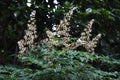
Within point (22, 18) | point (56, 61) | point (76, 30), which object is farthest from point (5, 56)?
point (56, 61)

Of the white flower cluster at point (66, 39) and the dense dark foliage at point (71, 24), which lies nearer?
the white flower cluster at point (66, 39)

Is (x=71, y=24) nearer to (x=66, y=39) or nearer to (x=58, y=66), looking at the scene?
(x=66, y=39)

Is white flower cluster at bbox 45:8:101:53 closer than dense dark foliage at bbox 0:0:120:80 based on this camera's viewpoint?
Yes

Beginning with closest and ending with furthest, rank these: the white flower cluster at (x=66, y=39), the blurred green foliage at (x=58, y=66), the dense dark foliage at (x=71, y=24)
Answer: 1. the blurred green foliage at (x=58, y=66)
2. the white flower cluster at (x=66, y=39)
3. the dense dark foliage at (x=71, y=24)

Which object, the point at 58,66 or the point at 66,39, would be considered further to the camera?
the point at 66,39

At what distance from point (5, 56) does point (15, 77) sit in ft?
3.98

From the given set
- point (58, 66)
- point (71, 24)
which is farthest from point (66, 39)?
point (71, 24)

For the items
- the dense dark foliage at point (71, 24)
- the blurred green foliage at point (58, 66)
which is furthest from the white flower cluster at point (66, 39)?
the dense dark foliage at point (71, 24)

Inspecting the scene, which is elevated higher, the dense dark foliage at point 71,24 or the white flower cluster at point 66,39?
the dense dark foliage at point 71,24

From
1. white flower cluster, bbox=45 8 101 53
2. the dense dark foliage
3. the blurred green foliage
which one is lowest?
the blurred green foliage

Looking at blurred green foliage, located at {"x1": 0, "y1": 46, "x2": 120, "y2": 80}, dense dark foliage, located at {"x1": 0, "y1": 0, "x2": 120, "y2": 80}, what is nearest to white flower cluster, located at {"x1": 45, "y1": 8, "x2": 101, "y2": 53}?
blurred green foliage, located at {"x1": 0, "y1": 46, "x2": 120, "y2": 80}

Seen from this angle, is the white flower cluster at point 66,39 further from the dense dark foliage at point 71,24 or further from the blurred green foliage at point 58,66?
the dense dark foliage at point 71,24

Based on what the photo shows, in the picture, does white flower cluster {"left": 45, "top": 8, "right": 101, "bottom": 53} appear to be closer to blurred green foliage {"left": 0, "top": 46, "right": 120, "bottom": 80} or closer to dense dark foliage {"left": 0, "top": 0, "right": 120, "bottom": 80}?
blurred green foliage {"left": 0, "top": 46, "right": 120, "bottom": 80}

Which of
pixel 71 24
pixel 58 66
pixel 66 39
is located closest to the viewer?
pixel 58 66
